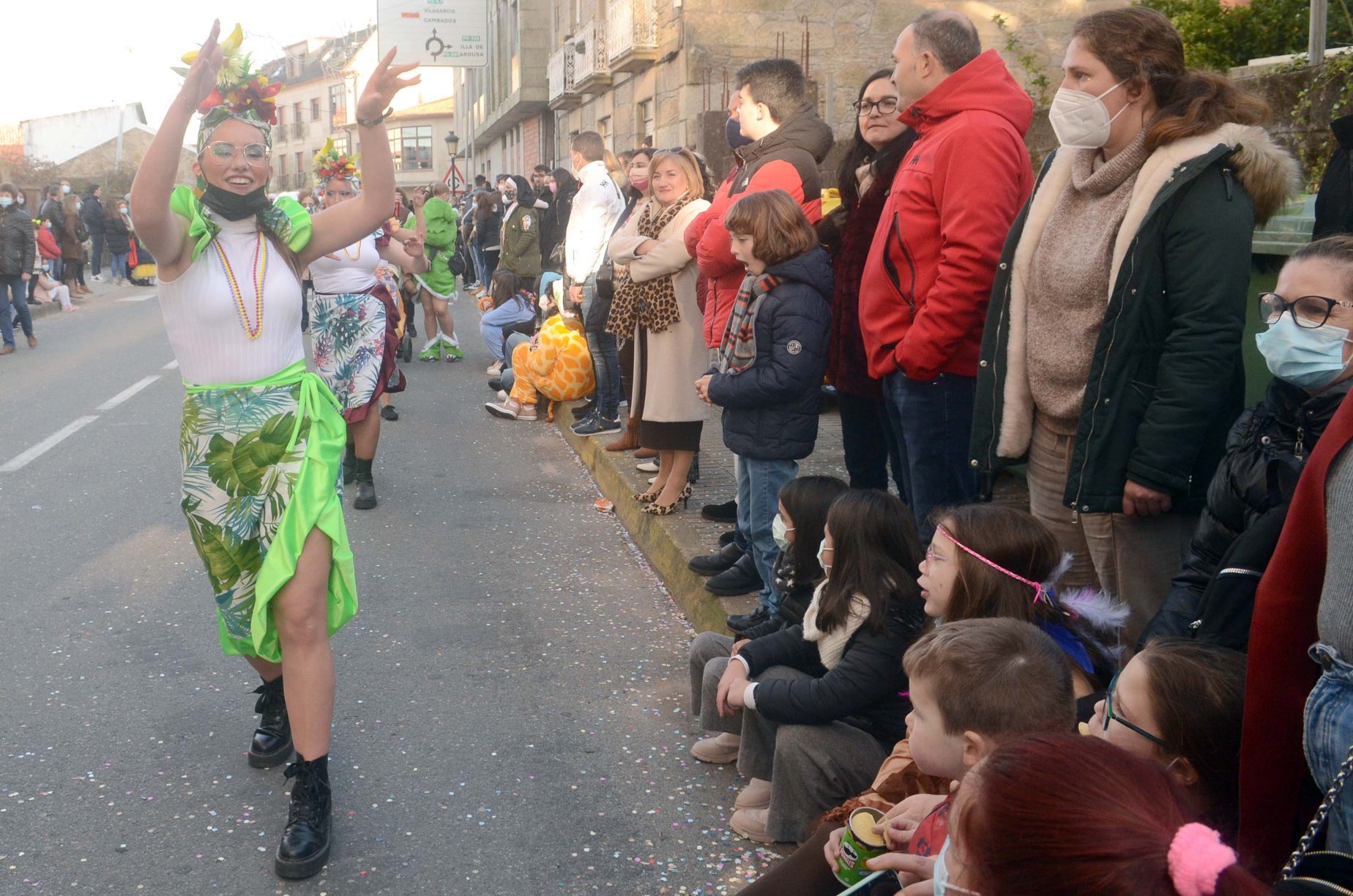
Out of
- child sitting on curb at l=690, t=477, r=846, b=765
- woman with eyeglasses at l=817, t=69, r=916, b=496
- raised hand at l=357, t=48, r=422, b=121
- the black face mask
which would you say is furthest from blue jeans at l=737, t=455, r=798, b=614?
the black face mask

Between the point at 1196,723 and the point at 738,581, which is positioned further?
the point at 738,581

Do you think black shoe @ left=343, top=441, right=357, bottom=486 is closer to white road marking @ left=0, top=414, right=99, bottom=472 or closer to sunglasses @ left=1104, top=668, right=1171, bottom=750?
white road marking @ left=0, top=414, right=99, bottom=472

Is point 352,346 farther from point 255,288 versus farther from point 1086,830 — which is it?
point 1086,830

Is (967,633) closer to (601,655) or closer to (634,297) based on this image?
(601,655)

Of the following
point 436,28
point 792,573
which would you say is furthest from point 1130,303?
point 436,28

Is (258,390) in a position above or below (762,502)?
above

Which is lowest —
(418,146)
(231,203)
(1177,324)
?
(1177,324)

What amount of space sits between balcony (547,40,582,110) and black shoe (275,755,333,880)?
20250 millimetres

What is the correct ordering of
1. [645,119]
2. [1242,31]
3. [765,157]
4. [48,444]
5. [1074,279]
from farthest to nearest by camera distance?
[645,119]
[48,444]
[1242,31]
[765,157]
[1074,279]

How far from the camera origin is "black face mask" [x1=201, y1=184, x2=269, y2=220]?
341 cm

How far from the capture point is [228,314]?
3.40 m

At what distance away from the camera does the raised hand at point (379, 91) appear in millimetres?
3404

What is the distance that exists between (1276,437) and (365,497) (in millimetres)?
5536

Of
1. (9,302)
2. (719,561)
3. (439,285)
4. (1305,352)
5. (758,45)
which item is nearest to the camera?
(1305,352)
